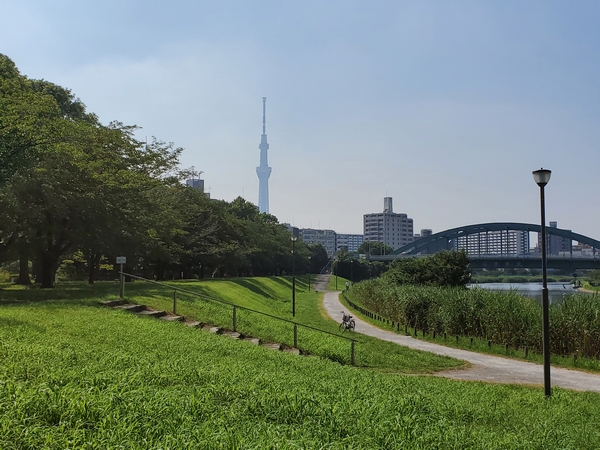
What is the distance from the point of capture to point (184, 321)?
14945mm

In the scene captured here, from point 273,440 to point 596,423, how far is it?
569 cm

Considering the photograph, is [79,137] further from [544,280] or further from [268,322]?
[544,280]

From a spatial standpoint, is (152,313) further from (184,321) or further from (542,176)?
(542,176)

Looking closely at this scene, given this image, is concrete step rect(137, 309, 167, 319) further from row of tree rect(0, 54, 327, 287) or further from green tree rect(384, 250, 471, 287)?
green tree rect(384, 250, 471, 287)

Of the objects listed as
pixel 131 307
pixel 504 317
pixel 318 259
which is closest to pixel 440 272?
pixel 504 317

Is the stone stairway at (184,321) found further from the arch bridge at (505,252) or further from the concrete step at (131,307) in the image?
the arch bridge at (505,252)

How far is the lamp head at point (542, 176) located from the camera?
1023 cm

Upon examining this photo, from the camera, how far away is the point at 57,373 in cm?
595

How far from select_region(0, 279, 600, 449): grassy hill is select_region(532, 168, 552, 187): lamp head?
429 centimetres

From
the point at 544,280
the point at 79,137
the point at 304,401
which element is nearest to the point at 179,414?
the point at 304,401

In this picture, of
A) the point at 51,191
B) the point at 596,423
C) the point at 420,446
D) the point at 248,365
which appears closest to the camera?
the point at 420,446

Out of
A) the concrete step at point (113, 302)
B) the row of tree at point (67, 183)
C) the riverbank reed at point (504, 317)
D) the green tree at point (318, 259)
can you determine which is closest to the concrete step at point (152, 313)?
the concrete step at point (113, 302)

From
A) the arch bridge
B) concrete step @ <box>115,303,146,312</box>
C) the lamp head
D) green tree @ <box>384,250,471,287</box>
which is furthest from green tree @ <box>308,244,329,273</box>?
the lamp head

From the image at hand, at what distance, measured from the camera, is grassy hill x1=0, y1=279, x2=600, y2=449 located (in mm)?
4305
